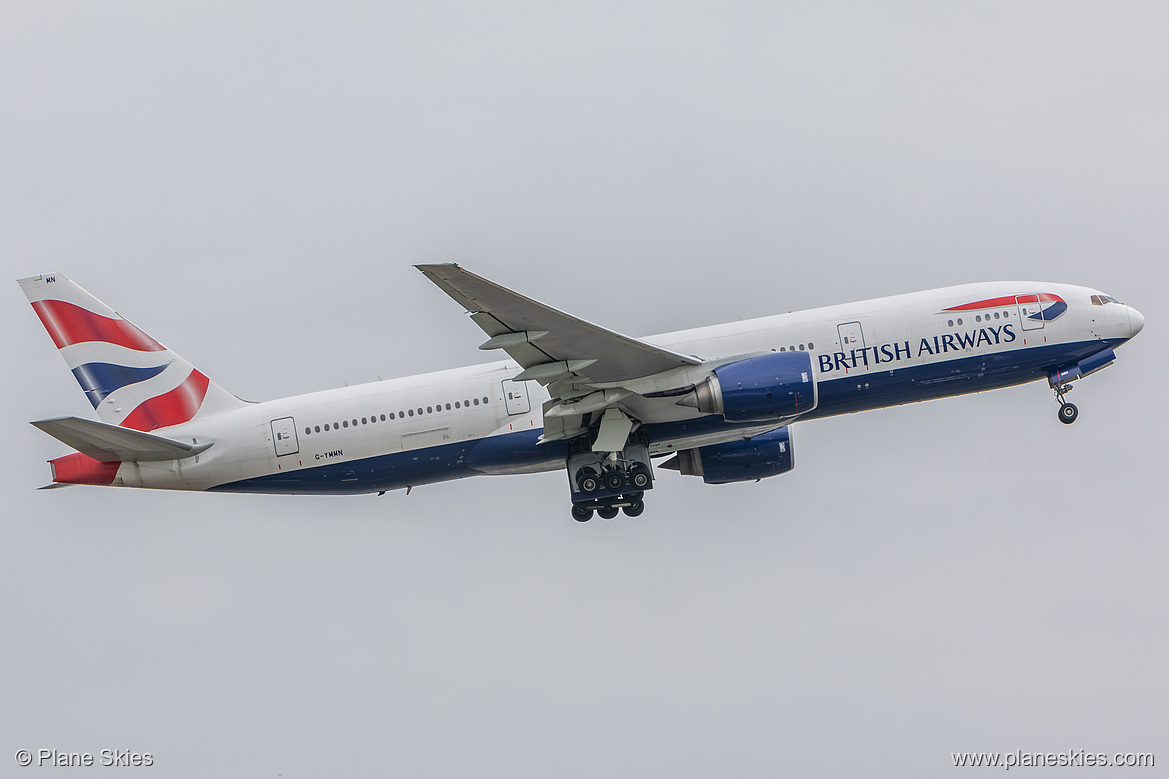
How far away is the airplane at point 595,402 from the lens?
3341 cm

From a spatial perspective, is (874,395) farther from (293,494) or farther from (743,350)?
(293,494)

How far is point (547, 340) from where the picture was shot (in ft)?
102

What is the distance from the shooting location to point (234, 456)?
34531mm

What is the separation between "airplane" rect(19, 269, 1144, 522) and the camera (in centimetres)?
3341

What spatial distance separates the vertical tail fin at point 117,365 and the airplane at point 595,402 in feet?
0.27

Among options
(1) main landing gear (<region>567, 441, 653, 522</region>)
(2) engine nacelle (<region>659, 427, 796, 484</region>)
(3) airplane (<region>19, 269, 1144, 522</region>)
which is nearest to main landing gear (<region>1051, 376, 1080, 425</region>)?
(3) airplane (<region>19, 269, 1144, 522</region>)

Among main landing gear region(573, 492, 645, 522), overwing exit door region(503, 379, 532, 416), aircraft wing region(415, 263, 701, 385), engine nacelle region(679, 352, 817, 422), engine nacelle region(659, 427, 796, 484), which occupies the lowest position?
main landing gear region(573, 492, 645, 522)

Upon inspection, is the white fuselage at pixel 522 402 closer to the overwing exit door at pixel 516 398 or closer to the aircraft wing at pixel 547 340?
the overwing exit door at pixel 516 398

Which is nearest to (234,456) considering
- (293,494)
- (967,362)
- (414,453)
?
(293,494)

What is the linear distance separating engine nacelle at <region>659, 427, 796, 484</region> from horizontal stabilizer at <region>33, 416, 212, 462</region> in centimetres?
1569

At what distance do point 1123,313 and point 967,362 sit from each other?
5618mm

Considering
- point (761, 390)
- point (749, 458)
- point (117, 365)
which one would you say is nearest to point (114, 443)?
point (117, 365)

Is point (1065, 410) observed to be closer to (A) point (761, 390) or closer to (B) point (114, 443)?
(A) point (761, 390)

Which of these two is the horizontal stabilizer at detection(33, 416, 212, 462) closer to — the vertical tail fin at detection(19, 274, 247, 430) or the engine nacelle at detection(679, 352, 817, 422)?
the vertical tail fin at detection(19, 274, 247, 430)
